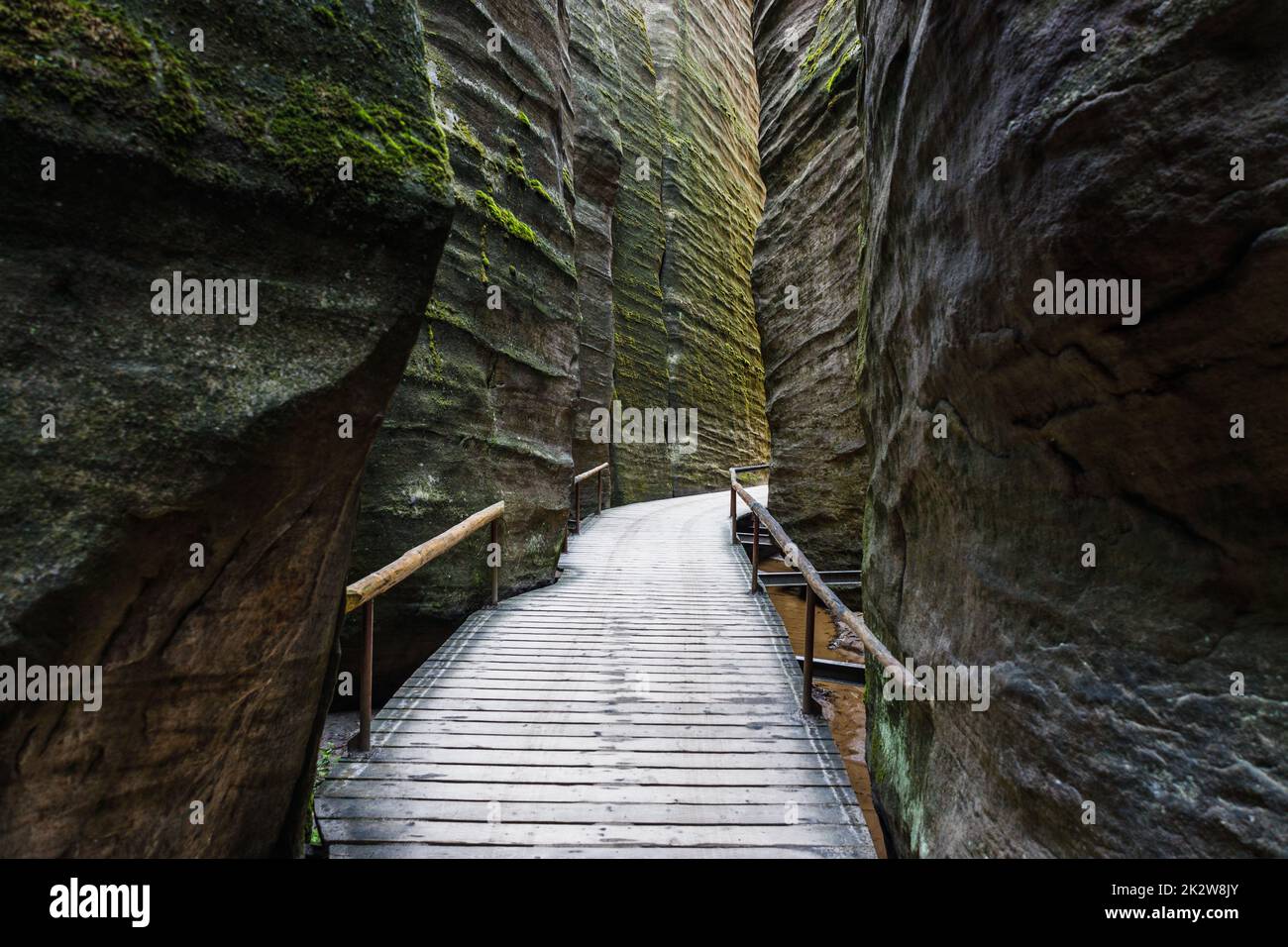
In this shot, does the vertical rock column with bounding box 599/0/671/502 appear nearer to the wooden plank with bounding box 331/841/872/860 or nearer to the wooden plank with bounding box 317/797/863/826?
the wooden plank with bounding box 317/797/863/826

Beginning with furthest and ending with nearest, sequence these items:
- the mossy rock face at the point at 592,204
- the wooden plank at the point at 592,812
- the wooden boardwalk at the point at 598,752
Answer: the mossy rock face at the point at 592,204
the wooden plank at the point at 592,812
the wooden boardwalk at the point at 598,752

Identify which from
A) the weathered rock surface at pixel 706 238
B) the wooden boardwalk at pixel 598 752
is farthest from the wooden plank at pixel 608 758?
the weathered rock surface at pixel 706 238

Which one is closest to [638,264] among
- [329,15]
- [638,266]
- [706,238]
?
[638,266]

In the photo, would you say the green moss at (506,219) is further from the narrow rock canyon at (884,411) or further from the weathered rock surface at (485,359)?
the narrow rock canyon at (884,411)

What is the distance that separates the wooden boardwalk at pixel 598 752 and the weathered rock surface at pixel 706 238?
501 inches

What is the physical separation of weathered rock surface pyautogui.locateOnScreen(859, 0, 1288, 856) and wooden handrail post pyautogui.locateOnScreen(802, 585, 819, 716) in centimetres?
131

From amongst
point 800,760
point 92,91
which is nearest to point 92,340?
point 92,91

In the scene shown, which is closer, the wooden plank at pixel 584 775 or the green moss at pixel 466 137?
the wooden plank at pixel 584 775

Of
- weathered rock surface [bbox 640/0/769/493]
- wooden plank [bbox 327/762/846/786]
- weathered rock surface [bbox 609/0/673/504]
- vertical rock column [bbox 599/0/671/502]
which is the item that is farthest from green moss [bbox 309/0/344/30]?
weathered rock surface [bbox 640/0/769/493]

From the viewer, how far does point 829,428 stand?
9.38m

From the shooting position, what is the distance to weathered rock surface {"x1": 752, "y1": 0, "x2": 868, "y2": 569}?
29.5 feet

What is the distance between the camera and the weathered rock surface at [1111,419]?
159cm

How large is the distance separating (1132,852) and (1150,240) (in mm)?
1814

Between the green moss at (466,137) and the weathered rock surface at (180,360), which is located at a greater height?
the green moss at (466,137)
